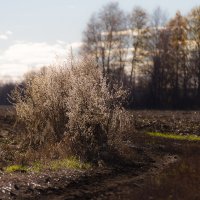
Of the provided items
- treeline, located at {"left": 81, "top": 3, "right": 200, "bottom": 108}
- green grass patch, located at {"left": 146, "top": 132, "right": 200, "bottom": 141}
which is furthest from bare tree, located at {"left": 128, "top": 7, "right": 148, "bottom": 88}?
green grass patch, located at {"left": 146, "top": 132, "right": 200, "bottom": 141}

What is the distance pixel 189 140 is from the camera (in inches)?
1177

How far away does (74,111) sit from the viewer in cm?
2078

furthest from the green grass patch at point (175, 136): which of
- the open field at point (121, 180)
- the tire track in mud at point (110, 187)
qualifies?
the tire track in mud at point (110, 187)

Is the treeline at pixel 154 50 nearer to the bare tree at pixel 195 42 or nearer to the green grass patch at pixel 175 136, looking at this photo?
the bare tree at pixel 195 42

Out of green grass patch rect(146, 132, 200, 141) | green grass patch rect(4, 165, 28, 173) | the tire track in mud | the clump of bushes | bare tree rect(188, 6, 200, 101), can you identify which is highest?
bare tree rect(188, 6, 200, 101)

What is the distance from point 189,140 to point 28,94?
10123mm

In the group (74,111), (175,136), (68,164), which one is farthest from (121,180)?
(175,136)

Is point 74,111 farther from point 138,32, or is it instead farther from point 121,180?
point 138,32

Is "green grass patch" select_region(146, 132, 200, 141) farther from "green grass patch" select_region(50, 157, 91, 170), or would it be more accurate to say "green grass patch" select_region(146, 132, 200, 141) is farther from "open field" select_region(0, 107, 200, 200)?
"green grass patch" select_region(50, 157, 91, 170)

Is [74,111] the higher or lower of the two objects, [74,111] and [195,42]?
the lower

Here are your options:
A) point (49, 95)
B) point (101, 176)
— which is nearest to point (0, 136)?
point (49, 95)

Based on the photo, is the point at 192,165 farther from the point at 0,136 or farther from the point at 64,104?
the point at 0,136

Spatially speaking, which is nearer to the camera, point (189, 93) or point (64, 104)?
point (64, 104)

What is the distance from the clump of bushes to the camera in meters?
20.6
